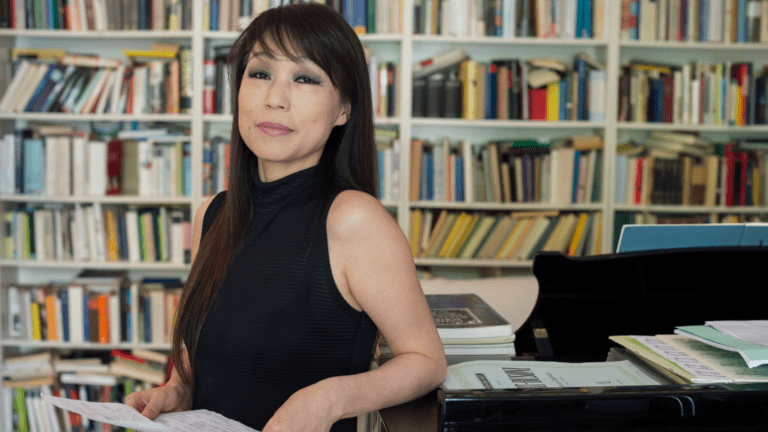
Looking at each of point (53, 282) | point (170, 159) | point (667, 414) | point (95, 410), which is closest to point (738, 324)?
point (667, 414)

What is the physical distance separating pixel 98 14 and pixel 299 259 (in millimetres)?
2439

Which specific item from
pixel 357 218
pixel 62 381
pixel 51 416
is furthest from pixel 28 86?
pixel 357 218

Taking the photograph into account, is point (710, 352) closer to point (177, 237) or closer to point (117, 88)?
point (177, 237)

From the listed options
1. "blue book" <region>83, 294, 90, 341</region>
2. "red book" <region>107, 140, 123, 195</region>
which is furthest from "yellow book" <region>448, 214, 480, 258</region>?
"blue book" <region>83, 294, 90, 341</region>

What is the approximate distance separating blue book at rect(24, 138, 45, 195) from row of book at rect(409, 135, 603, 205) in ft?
5.65

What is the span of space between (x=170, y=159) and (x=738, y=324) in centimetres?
251

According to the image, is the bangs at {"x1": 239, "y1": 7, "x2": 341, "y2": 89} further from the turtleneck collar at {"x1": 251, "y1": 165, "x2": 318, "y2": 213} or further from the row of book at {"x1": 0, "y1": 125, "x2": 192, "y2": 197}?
the row of book at {"x1": 0, "y1": 125, "x2": 192, "y2": 197}

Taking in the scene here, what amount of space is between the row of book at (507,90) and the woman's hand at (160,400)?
2075 mm

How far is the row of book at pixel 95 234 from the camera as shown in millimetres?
2865

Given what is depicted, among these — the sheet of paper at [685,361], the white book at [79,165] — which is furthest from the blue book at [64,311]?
the sheet of paper at [685,361]

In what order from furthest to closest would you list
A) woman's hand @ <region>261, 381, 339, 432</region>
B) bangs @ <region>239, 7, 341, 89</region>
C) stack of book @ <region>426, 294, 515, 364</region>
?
stack of book @ <region>426, 294, 515, 364</region>
bangs @ <region>239, 7, 341, 89</region>
woman's hand @ <region>261, 381, 339, 432</region>

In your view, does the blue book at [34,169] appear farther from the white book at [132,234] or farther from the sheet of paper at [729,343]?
the sheet of paper at [729,343]

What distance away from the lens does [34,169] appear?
9.29 feet

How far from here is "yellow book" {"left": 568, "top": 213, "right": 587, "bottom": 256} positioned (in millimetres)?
2900
